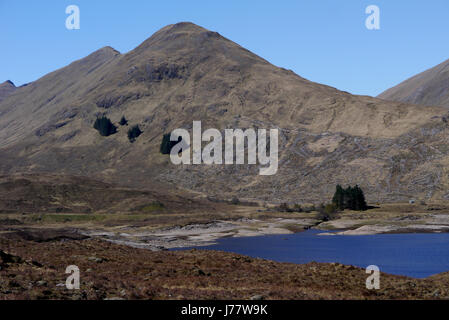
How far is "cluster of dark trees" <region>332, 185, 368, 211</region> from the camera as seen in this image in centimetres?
13638

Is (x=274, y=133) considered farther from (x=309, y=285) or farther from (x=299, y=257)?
(x=309, y=285)

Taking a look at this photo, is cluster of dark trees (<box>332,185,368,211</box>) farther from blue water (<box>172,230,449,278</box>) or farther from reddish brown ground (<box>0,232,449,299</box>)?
reddish brown ground (<box>0,232,449,299</box>)

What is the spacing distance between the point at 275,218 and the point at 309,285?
327 feet

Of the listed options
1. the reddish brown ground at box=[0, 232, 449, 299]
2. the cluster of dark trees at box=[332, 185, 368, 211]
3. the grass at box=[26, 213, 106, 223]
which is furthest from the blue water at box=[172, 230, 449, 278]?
the grass at box=[26, 213, 106, 223]

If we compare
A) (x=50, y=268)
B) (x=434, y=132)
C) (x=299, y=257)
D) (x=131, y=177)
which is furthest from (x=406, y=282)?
(x=131, y=177)

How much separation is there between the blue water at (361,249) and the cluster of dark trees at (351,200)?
24.9 metres

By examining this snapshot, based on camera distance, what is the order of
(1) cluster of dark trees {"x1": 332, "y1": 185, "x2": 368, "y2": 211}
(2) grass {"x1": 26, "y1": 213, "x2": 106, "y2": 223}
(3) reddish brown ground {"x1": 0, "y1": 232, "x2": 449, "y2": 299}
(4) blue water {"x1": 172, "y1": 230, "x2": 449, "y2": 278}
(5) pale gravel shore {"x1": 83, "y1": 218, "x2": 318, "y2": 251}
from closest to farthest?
(3) reddish brown ground {"x1": 0, "y1": 232, "x2": 449, "y2": 299}
(4) blue water {"x1": 172, "y1": 230, "x2": 449, "y2": 278}
(5) pale gravel shore {"x1": 83, "y1": 218, "x2": 318, "y2": 251}
(2) grass {"x1": 26, "y1": 213, "x2": 106, "y2": 223}
(1) cluster of dark trees {"x1": 332, "y1": 185, "x2": 368, "y2": 211}

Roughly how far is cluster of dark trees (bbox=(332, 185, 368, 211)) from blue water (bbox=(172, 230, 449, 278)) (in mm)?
24855

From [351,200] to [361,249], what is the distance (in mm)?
53507

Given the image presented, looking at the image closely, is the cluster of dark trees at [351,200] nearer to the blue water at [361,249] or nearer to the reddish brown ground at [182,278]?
the blue water at [361,249]

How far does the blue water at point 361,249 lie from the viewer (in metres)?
66.2

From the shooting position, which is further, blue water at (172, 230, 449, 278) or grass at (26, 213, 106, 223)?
grass at (26, 213, 106, 223)

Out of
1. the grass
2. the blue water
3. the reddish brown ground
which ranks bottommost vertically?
the blue water
